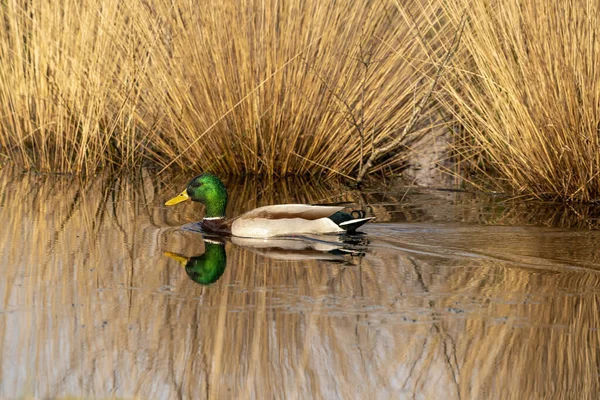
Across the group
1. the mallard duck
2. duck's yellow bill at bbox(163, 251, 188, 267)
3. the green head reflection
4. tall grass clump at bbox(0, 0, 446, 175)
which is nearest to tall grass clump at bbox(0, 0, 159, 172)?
tall grass clump at bbox(0, 0, 446, 175)

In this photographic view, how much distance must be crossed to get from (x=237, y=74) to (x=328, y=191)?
4.34ft

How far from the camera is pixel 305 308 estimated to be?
5441 mm

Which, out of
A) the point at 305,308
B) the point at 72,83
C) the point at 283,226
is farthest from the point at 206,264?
the point at 72,83

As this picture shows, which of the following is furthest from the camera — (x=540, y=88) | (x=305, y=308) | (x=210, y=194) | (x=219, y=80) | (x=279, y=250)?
(x=219, y=80)

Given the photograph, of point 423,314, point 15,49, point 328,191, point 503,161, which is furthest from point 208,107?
point 423,314

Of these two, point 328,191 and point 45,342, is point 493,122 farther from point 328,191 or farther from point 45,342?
point 45,342

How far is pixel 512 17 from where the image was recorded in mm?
8195

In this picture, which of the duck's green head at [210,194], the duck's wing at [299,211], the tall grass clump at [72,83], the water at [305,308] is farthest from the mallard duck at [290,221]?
the tall grass clump at [72,83]

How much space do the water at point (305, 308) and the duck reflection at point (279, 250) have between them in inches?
0.9

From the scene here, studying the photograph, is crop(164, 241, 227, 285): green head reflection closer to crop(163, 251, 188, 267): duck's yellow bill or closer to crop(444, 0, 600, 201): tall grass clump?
crop(163, 251, 188, 267): duck's yellow bill

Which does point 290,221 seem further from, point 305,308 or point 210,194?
point 305,308

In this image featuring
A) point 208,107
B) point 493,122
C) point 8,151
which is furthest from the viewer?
point 8,151

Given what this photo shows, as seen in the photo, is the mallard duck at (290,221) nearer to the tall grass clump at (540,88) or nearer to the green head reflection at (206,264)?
the green head reflection at (206,264)

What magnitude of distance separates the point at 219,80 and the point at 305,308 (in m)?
4.75
